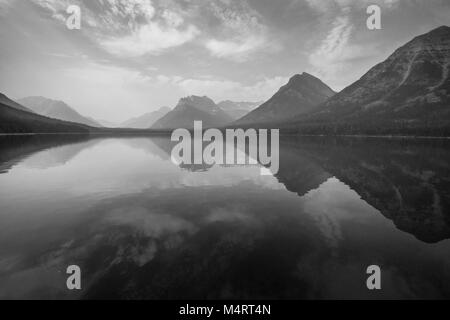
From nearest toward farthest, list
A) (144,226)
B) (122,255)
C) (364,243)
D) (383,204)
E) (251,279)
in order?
(251,279), (122,255), (364,243), (144,226), (383,204)

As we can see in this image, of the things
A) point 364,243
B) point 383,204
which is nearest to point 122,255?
point 364,243

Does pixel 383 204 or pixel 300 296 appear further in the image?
pixel 383 204

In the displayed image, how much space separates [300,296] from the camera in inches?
486

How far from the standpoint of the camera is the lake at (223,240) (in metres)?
13.1

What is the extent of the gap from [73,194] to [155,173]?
1888 cm

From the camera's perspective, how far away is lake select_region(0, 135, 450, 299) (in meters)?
13.1

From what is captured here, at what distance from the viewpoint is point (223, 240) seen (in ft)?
62.5
